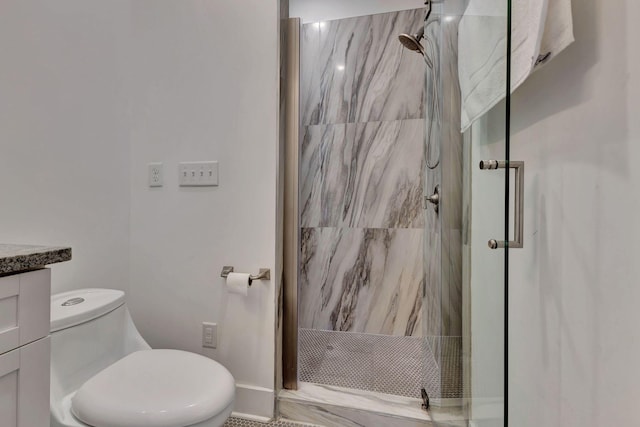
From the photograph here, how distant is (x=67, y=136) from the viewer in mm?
1308

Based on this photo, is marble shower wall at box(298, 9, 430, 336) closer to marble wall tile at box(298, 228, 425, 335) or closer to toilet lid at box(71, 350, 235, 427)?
marble wall tile at box(298, 228, 425, 335)

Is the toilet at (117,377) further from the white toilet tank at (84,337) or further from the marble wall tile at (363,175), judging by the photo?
the marble wall tile at (363,175)

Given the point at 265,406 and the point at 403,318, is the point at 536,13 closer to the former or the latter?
the point at 265,406

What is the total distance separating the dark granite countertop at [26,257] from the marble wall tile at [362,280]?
5.69 ft

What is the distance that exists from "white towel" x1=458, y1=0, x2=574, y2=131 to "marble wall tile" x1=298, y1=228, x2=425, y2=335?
55.8 inches

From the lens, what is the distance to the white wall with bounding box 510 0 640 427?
54 centimetres

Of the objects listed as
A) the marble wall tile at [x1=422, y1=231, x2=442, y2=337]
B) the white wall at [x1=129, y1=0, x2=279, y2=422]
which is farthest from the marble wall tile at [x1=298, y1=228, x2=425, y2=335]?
the white wall at [x1=129, y1=0, x2=279, y2=422]

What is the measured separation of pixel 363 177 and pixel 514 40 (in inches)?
59.1

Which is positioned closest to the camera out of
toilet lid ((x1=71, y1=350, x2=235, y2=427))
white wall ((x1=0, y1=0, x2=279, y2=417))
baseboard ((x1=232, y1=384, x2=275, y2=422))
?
toilet lid ((x1=71, y1=350, x2=235, y2=427))

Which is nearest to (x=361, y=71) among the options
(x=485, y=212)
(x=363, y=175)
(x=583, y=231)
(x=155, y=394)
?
(x=363, y=175)

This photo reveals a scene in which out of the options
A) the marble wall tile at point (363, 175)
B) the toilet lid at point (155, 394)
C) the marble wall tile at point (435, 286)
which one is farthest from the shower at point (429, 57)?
the toilet lid at point (155, 394)

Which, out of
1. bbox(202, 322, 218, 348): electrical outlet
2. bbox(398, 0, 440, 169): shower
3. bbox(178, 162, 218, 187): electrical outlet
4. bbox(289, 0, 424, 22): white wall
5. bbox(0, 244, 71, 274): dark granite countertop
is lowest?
bbox(202, 322, 218, 348): electrical outlet

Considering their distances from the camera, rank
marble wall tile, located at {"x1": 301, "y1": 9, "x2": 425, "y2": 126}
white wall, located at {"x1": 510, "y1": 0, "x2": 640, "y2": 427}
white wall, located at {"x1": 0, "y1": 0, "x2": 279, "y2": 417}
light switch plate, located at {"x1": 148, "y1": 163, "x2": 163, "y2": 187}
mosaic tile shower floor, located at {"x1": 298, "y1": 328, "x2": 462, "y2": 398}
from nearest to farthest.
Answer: white wall, located at {"x1": 510, "y1": 0, "x2": 640, "y2": 427} → mosaic tile shower floor, located at {"x1": 298, "y1": 328, "x2": 462, "y2": 398} → white wall, located at {"x1": 0, "y1": 0, "x2": 279, "y2": 417} → light switch plate, located at {"x1": 148, "y1": 163, "x2": 163, "y2": 187} → marble wall tile, located at {"x1": 301, "y1": 9, "x2": 425, "y2": 126}

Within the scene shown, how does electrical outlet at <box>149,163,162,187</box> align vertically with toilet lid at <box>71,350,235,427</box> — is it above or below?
above
